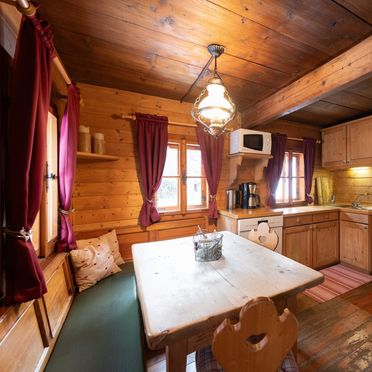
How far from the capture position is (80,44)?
1.46 m

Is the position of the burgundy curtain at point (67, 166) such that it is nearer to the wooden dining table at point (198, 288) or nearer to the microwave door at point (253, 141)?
the wooden dining table at point (198, 288)

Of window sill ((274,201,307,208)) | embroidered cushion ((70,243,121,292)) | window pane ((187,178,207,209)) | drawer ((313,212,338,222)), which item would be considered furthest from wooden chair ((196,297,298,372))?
window sill ((274,201,307,208))

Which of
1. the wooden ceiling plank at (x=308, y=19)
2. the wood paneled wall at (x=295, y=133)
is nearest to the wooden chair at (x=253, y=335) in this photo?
the wooden ceiling plank at (x=308, y=19)

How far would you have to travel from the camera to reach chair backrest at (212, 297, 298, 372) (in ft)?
2.00

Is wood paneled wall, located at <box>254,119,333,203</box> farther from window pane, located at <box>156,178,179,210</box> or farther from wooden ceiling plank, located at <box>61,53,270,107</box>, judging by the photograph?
window pane, located at <box>156,178,179,210</box>

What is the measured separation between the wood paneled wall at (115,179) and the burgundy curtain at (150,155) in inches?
4.3

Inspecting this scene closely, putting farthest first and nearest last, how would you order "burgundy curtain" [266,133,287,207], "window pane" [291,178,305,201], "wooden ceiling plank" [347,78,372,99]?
1. "window pane" [291,178,305,201]
2. "burgundy curtain" [266,133,287,207]
3. "wooden ceiling plank" [347,78,372,99]

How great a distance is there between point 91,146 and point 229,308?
1.92 meters

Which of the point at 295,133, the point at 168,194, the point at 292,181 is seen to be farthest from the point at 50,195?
the point at 295,133

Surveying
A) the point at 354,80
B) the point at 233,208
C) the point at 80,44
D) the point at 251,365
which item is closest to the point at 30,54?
the point at 80,44

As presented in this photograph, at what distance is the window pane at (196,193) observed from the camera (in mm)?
2590

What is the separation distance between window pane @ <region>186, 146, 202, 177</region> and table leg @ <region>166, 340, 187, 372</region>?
6.40 ft

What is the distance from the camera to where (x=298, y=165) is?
334cm

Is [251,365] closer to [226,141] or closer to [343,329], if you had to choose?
[343,329]
